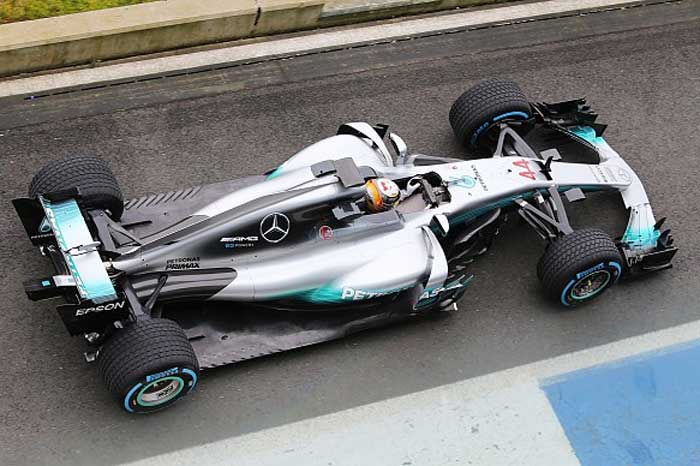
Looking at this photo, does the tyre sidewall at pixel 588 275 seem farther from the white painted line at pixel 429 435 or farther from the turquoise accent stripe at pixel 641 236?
the white painted line at pixel 429 435

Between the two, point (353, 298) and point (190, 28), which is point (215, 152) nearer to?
point (190, 28)

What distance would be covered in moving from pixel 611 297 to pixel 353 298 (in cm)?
222

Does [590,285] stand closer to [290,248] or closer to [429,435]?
[429,435]

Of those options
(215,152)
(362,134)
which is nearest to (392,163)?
(362,134)

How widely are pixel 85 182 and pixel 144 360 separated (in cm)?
153

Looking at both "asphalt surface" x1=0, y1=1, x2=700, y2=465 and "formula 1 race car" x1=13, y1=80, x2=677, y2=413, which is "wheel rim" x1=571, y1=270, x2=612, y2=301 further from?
"asphalt surface" x1=0, y1=1, x2=700, y2=465

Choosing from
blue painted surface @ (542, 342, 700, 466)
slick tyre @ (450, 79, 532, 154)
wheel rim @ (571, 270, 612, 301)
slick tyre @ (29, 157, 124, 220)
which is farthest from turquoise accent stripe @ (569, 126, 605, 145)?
slick tyre @ (29, 157, 124, 220)

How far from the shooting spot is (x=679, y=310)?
759cm

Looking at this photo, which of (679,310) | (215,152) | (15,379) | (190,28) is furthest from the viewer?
(190,28)

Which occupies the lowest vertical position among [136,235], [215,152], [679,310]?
[679,310]

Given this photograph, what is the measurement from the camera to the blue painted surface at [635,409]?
6.66 meters

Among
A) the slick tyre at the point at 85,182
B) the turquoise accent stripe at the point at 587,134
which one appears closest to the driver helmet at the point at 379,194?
the slick tyre at the point at 85,182

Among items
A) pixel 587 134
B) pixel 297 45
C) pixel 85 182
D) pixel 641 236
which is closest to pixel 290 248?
pixel 85 182

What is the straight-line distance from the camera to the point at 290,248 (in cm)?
680
